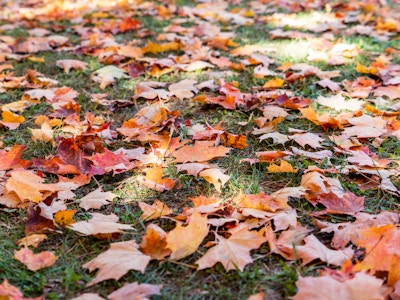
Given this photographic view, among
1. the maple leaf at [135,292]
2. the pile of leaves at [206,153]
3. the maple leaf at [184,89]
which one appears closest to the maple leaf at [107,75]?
the pile of leaves at [206,153]

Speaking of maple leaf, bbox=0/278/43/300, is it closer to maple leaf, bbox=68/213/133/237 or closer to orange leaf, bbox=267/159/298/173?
maple leaf, bbox=68/213/133/237

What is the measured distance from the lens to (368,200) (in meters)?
1.63

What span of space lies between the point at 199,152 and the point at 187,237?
1.94 feet

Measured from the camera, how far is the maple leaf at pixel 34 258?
1.33m

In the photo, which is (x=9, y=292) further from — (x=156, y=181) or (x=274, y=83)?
(x=274, y=83)

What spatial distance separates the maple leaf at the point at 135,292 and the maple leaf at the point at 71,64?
201 cm

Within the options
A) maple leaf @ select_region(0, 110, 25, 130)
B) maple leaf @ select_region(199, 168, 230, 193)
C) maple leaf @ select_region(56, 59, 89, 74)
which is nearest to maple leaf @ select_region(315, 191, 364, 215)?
maple leaf @ select_region(199, 168, 230, 193)

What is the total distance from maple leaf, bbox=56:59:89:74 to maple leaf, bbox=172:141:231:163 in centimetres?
134

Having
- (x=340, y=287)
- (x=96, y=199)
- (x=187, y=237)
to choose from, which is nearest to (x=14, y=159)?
(x=96, y=199)

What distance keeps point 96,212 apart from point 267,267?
0.64 metres

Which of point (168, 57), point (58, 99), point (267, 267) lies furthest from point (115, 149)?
point (168, 57)

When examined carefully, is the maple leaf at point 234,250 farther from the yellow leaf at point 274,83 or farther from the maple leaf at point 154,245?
the yellow leaf at point 274,83

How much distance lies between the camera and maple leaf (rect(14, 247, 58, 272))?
1.33 metres

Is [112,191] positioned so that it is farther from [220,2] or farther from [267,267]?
[220,2]
